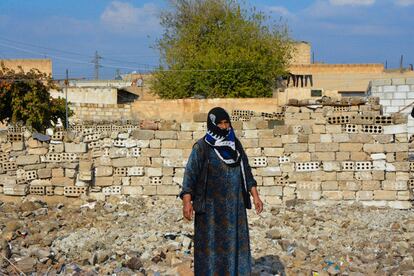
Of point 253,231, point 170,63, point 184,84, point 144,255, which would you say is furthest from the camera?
point 170,63

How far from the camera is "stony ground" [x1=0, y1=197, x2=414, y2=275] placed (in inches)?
272

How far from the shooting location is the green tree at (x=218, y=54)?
26.4 meters

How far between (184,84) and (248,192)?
22151 mm

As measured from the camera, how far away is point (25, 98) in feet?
57.2

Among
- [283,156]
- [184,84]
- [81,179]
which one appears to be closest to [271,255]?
[283,156]

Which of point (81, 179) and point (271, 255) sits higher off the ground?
point (81, 179)

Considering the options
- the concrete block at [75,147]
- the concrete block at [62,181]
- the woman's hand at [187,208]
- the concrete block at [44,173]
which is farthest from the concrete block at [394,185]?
the woman's hand at [187,208]

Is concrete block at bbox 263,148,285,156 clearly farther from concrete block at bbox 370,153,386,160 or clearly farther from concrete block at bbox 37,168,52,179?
concrete block at bbox 37,168,52,179

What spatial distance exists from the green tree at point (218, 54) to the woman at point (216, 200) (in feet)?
69.5

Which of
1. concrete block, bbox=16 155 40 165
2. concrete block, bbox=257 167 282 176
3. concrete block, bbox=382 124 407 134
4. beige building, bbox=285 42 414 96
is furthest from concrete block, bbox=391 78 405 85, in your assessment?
beige building, bbox=285 42 414 96

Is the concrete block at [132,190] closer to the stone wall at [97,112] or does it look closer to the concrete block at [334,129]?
the concrete block at [334,129]

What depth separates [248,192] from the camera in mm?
5199

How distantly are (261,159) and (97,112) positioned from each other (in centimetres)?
1451

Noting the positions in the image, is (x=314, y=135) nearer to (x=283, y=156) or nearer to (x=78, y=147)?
(x=283, y=156)
